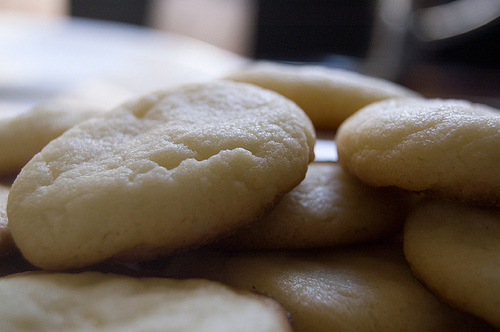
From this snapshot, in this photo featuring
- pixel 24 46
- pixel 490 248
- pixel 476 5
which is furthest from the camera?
pixel 476 5

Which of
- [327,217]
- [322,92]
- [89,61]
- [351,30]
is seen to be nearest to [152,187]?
[327,217]

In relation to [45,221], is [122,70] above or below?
below

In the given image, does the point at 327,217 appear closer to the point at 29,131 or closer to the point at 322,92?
the point at 322,92

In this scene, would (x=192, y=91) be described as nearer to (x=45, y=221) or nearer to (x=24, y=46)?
(x=45, y=221)

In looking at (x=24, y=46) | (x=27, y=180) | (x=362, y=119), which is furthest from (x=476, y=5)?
(x=27, y=180)

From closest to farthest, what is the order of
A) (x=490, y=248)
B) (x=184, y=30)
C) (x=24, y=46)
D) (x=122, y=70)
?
(x=490, y=248) → (x=122, y=70) → (x=24, y=46) → (x=184, y=30)

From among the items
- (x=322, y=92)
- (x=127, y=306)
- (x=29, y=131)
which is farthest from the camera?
(x=322, y=92)
